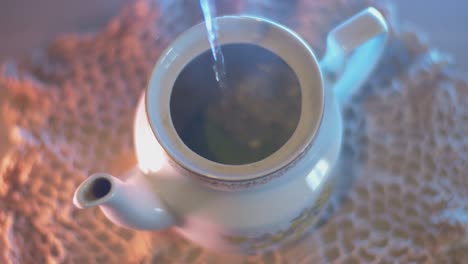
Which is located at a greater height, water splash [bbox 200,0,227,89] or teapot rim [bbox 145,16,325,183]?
water splash [bbox 200,0,227,89]

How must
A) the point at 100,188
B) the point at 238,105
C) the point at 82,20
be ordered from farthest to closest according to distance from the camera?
1. the point at 82,20
2. the point at 238,105
3. the point at 100,188

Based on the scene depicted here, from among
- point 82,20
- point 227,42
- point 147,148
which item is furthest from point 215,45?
point 82,20

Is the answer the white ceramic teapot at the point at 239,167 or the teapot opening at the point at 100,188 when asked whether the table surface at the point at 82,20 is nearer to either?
the white ceramic teapot at the point at 239,167

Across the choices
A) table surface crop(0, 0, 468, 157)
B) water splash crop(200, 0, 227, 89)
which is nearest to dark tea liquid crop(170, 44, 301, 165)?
Result: water splash crop(200, 0, 227, 89)

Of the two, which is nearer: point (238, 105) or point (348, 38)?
Answer: point (348, 38)

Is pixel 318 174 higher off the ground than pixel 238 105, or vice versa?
pixel 238 105

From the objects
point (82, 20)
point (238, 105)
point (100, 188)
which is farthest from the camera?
point (82, 20)

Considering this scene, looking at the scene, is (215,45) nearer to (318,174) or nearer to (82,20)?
(318,174)

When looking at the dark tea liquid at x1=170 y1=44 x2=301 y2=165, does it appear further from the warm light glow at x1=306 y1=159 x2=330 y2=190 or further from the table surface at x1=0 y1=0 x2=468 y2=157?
the table surface at x1=0 y1=0 x2=468 y2=157
